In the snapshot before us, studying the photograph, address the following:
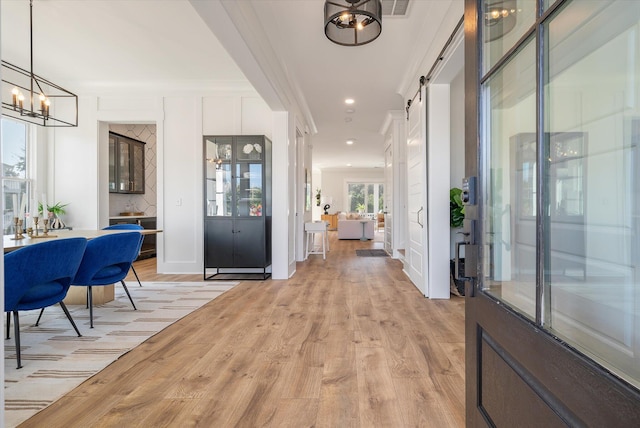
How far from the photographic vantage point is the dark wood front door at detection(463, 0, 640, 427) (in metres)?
0.60

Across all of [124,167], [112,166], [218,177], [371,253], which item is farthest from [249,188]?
[371,253]

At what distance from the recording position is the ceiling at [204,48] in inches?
125

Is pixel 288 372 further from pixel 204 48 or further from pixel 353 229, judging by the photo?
pixel 353 229

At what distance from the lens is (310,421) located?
155 cm

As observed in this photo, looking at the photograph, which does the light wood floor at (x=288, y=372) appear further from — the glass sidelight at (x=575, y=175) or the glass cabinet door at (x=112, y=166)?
the glass cabinet door at (x=112, y=166)

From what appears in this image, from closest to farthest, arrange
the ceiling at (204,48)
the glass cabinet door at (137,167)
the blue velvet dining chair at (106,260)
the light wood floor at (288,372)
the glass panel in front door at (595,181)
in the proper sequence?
the glass panel in front door at (595,181) → the light wood floor at (288,372) → the blue velvet dining chair at (106,260) → the ceiling at (204,48) → the glass cabinet door at (137,167)

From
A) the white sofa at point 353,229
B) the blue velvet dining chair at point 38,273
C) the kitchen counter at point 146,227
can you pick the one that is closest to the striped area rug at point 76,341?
the blue velvet dining chair at point 38,273

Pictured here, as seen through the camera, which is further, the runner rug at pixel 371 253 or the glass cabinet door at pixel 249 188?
the runner rug at pixel 371 253

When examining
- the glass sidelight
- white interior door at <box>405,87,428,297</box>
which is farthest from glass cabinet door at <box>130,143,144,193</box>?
the glass sidelight

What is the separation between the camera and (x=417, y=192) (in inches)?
166

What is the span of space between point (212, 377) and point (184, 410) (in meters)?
0.33

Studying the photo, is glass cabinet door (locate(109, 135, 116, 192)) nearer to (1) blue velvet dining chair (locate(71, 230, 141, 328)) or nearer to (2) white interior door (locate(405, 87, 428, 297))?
(1) blue velvet dining chair (locate(71, 230, 141, 328))

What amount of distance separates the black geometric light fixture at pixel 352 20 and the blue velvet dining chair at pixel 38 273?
252 cm

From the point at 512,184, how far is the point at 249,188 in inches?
163
